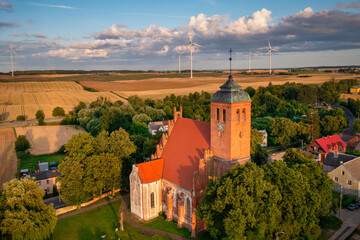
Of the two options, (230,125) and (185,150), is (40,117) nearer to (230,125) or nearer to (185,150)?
(185,150)

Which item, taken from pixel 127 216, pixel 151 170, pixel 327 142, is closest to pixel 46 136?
pixel 127 216

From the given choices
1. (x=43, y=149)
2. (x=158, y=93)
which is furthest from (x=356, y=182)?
(x=158, y=93)

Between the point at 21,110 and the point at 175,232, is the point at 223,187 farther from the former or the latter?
the point at 21,110

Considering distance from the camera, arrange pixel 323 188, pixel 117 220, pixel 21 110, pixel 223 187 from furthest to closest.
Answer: pixel 21 110 → pixel 117 220 → pixel 323 188 → pixel 223 187

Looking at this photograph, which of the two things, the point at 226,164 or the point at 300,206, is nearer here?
the point at 300,206

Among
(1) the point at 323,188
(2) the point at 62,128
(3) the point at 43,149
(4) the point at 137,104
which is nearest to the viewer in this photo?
(1) the point at 323,188

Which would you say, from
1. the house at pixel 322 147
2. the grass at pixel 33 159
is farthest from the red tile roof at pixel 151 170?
the house at pixel 322 147

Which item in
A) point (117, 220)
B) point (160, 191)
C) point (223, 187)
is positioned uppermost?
point (223, 187)
